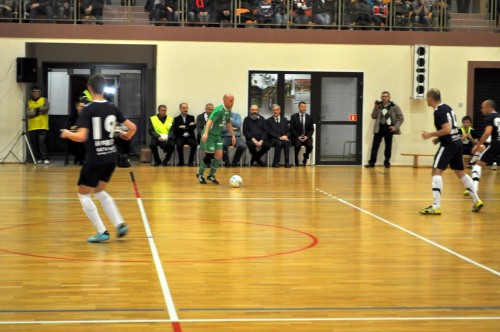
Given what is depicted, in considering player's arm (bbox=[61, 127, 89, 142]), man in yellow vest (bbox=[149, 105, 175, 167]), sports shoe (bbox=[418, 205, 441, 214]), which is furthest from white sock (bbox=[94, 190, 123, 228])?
man in yellow vest (bbox=[149, 105, 175, 167])

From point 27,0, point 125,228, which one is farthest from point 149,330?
point 27,0

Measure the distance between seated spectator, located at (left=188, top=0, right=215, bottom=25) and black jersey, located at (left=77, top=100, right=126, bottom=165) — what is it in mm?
14074

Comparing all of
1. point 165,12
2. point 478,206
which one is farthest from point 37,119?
point 478,206

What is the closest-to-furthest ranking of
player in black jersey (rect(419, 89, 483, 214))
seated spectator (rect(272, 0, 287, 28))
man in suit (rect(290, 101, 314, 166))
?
player in black jersey (rect(419, 89, 483, 214)) → man in suit (rect(290, 101, 314, 166)) → seated spectator (rect(272, 0, 287, 28))

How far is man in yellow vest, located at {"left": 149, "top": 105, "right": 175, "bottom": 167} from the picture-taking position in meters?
20.9

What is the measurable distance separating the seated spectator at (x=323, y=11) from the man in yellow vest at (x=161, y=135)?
217 inches

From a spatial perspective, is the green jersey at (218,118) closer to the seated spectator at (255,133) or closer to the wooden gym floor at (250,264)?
the wooden gym floor at (250,264)

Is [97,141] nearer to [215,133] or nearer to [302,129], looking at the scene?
[215,133]

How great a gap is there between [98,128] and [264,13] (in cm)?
1478

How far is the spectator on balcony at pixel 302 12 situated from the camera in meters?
22.2

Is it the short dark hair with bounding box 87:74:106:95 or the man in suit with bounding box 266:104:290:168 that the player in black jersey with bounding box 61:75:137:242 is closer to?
the short dark hair with bounding box 87:74:106:95

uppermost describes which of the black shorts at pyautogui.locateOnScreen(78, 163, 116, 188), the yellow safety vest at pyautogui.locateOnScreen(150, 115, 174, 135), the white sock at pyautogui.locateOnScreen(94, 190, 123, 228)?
the yellow safety vest at pyautogui.locateOnScreen(150, 115, 174, 135)

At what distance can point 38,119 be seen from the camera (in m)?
21.0

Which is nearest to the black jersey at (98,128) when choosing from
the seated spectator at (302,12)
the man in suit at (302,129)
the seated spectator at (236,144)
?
the seated spectator at (236,144)
